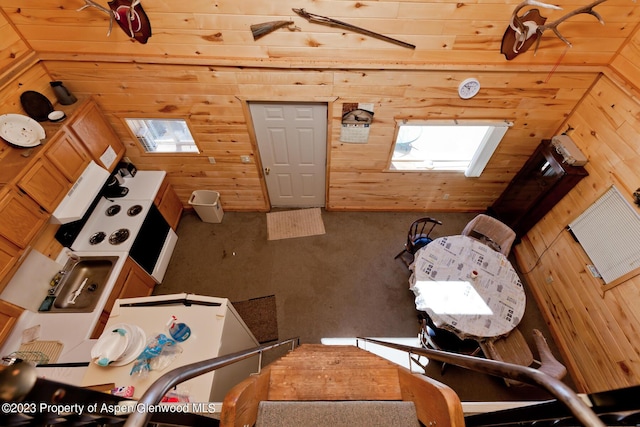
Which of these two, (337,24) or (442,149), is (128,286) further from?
(442,149)

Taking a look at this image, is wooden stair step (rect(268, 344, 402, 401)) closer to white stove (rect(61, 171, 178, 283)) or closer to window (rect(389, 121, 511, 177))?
white stove (rect(61, 171, 178, 283))

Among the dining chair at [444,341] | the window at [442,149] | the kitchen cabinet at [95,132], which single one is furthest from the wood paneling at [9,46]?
the dining chair at [444,341]

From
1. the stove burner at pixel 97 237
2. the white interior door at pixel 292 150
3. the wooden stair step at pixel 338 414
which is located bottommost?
the wooden stair step at pixel 338 414

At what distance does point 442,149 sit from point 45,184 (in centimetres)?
480

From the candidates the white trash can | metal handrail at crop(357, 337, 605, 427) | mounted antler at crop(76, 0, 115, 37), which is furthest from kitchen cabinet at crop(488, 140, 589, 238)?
mounted antler at crop(76, 0, 115, 37)

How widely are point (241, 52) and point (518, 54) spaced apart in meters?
2.83

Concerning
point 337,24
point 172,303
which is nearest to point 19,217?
point 172,303

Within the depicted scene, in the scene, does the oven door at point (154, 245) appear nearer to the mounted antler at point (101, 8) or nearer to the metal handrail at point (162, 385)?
the mounted antler at point (101, 8)

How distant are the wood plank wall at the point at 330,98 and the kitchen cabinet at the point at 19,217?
145cm

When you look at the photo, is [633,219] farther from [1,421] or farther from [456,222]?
[1,421]

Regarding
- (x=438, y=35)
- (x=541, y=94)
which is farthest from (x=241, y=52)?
(x=541, y=94)

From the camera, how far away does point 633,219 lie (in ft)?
8.85

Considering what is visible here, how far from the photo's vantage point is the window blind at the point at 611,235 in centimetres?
270

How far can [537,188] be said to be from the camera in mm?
3604
